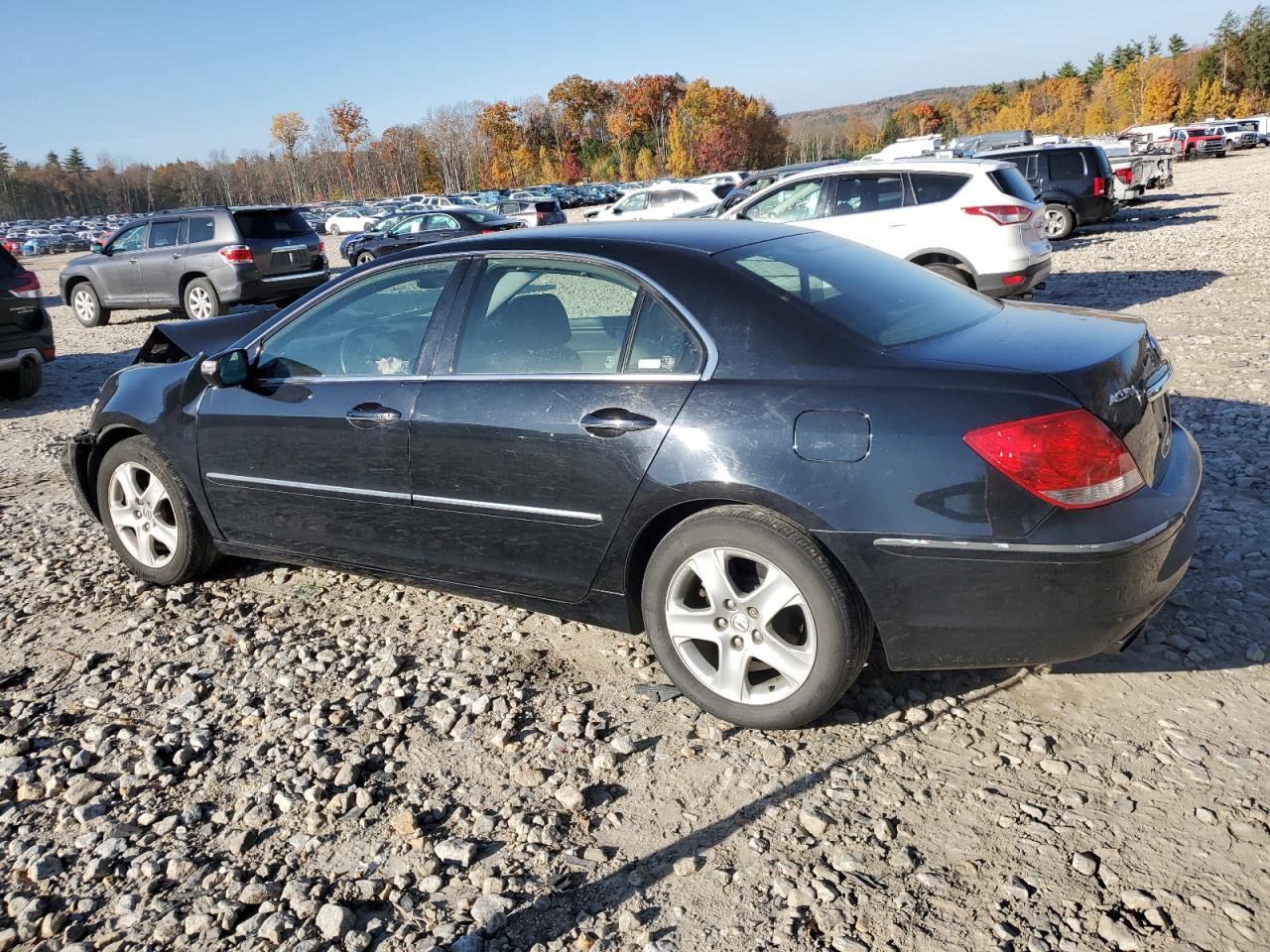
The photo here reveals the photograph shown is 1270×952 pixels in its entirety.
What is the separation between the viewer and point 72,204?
421 ft

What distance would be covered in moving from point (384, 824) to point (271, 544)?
1.86m

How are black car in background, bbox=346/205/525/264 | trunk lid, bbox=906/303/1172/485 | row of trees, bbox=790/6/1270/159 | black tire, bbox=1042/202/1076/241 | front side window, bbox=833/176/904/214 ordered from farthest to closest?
row of trees, bbox=790/6/1270/159 < black car in background, bbox=346/205/525/264 < black tire, bbox=1042/202/1076/241 < front side window, bbox=833/176/904/214 < trunk lid, bbox=906/303/1172/485

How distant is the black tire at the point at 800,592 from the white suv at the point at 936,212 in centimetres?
725

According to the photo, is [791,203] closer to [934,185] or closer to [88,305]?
[934,185]

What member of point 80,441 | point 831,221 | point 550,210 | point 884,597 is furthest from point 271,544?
point 550,210

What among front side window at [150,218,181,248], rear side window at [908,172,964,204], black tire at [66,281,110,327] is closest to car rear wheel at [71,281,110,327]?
black tire at [66,281,110,327]

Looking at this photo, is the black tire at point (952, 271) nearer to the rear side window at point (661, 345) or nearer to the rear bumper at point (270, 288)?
the rear side window at point (661, 345)

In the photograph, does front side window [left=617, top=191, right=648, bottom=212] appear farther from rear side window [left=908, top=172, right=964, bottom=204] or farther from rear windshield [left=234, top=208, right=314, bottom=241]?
rear side window [left=908, top=172, right=964, bottom=204]

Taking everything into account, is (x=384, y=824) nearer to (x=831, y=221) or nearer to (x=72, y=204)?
(x=831, y=221)

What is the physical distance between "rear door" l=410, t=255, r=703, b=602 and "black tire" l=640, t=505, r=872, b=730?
252 mm

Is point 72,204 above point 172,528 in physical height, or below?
above

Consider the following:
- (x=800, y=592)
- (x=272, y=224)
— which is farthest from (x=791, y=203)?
(x=800, y=592)

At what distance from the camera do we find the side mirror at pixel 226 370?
4203mm

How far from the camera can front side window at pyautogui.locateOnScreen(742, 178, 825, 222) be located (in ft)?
38.4
